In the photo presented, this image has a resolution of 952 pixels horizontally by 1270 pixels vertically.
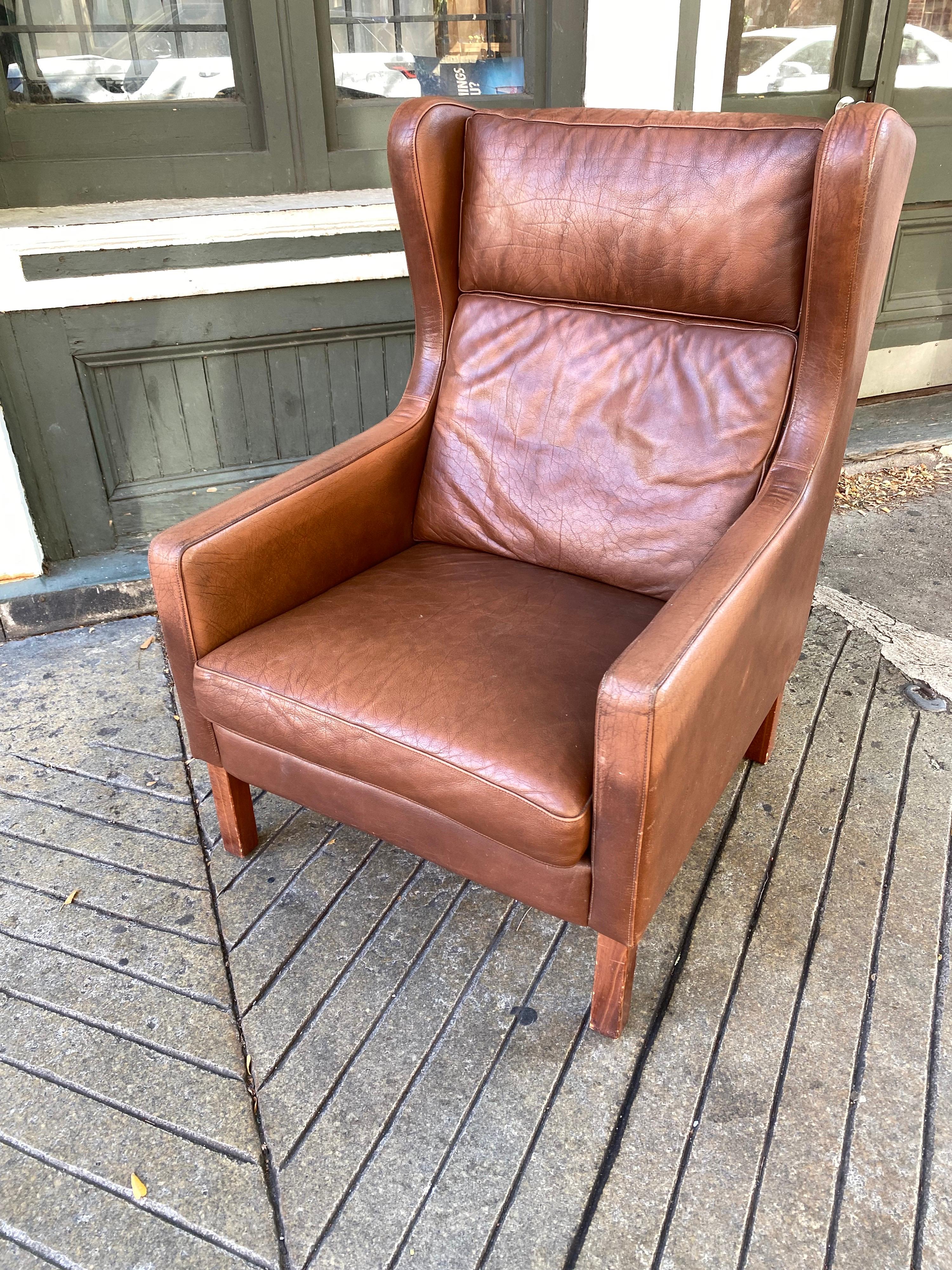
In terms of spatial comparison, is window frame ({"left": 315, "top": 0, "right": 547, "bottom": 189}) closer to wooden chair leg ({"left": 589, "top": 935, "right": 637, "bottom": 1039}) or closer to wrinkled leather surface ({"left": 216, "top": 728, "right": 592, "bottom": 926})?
wrinkled leather surface ({"left": 216, "top": 728, "right": 592, "bottom": 926})

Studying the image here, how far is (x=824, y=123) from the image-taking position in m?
1.28

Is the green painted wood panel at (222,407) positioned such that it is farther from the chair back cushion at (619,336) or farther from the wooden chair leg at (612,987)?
the wooden chair leg at (612,987)

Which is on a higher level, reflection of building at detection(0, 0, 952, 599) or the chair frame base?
reflection of building at detection(0, 0, 952, 599)

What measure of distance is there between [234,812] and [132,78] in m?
1.70

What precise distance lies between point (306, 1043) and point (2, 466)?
156 centimetres

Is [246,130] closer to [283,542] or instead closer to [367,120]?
[367,120]

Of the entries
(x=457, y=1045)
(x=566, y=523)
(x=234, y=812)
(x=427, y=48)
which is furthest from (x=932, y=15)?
(x=457, y=1045)

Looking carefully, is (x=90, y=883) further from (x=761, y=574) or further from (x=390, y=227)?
(x=390, y=227)

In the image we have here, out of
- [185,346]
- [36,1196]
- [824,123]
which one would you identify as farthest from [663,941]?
[185,346]

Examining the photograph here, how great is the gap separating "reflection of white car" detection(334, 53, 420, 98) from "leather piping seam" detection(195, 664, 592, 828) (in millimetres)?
1635

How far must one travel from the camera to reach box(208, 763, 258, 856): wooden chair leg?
1563 millimetres

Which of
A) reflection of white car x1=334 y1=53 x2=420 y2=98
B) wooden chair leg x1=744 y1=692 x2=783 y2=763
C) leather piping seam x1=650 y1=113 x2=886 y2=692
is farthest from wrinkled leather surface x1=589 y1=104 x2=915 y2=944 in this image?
reflection of white car x1=334 y1=53 x2=420 y2=98

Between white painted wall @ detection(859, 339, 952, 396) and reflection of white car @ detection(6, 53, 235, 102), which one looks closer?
reflection of white car @ detection(6, 53, 235, 102)

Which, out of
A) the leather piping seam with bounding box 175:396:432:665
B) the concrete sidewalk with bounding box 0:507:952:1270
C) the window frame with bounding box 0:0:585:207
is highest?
the window frame with bounding box 0:0:585:207
